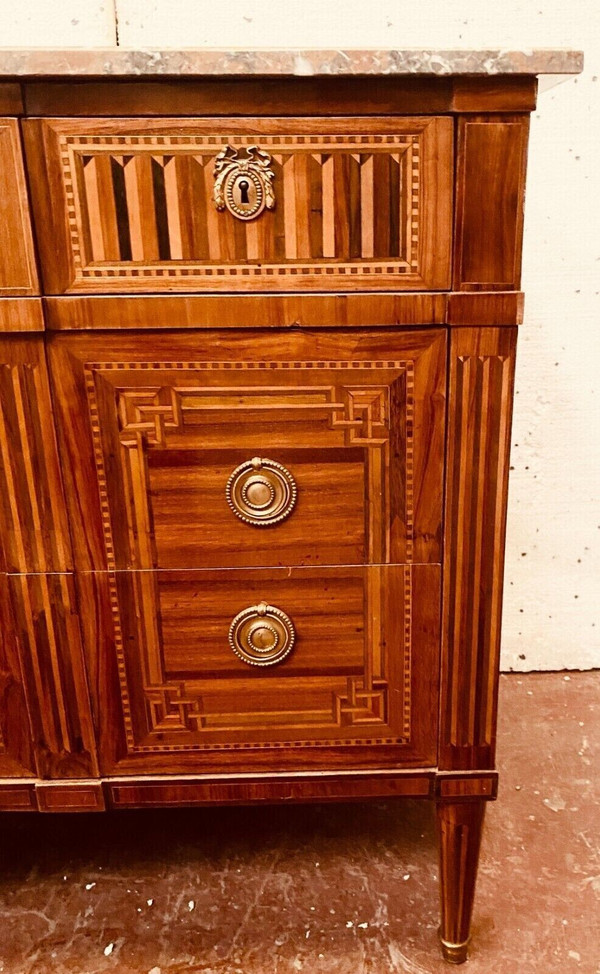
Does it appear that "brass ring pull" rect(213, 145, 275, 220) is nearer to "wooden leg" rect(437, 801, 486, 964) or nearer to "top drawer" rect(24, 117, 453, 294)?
"top drawer" rect(24, 117, 453, 294)

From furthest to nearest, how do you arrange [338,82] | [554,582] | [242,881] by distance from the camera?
[554,582], [242,881], [338,82]

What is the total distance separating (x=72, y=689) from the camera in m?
0.89

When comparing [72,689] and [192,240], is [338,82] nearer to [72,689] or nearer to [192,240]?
[192,240]

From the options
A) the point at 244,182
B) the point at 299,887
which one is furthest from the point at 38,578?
the point at 299,887

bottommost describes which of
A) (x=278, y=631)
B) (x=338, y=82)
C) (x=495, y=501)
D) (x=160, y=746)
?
(x=160, y=746)

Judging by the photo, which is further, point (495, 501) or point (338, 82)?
point (495, 501)

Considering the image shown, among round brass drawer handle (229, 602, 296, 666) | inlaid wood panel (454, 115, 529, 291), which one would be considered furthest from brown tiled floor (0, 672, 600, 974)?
inlaid wood panel (454, 115, 529, 291)

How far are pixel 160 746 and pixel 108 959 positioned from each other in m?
0.33

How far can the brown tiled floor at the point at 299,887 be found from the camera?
1.00 metres

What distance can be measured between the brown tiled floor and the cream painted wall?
360mm

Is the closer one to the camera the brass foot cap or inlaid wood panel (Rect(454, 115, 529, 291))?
inlaid wood panel (Rect(454, 115, 529, 291))

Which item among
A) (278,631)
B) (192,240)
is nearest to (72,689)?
(278,631)

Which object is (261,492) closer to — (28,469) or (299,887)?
(28,469)

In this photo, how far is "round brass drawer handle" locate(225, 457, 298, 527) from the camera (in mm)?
829
